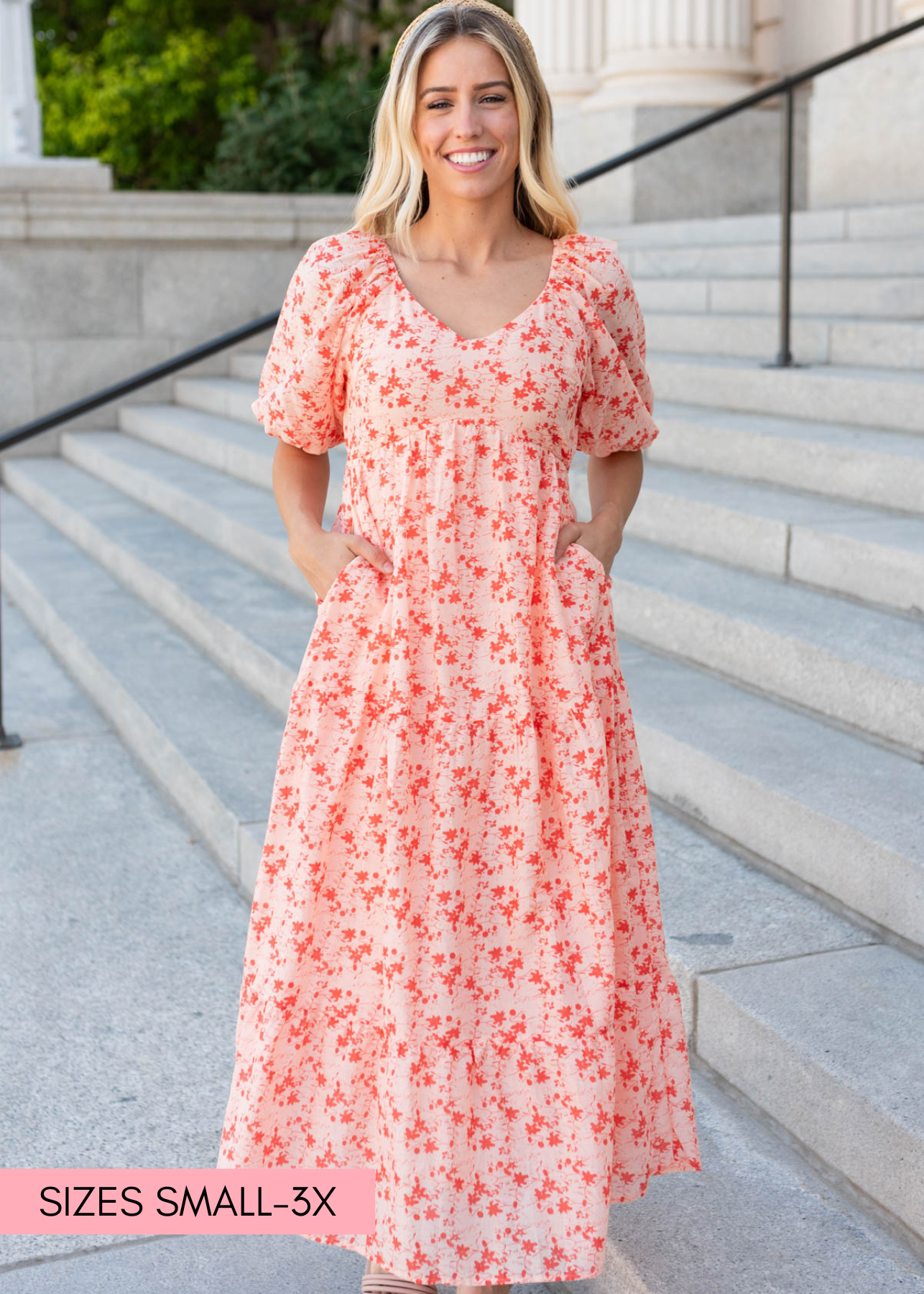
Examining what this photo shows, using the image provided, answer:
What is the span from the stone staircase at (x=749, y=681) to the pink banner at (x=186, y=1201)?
1.58ft

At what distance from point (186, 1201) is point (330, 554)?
126 cm

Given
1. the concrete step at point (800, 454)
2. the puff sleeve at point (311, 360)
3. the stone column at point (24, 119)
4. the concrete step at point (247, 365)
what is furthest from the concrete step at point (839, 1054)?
the stone column at point (24, 119)

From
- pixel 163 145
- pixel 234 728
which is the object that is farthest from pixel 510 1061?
pixel 163 145

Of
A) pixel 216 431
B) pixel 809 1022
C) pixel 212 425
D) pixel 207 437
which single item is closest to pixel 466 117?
pixel 809 1022

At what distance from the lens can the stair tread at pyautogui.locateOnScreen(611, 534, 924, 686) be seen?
3.75 meters

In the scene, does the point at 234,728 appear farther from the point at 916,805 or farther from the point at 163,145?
the point at 163,145

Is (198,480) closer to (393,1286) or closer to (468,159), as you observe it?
(468,159)

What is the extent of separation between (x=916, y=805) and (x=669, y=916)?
1.90ft

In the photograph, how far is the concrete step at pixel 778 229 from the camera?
698cm

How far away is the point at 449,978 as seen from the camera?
219 cm

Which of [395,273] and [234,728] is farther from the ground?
[395,273]

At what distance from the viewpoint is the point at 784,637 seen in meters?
3.97

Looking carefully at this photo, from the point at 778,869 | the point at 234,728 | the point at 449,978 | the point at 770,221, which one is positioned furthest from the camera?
the point at 770,221

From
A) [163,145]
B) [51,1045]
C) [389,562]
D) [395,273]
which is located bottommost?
[51,1045]
